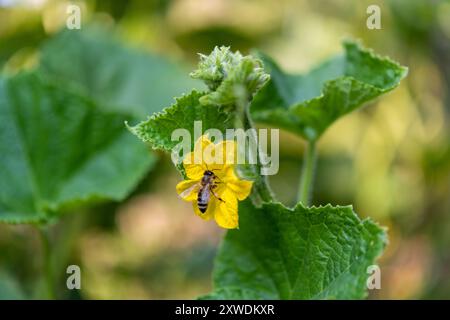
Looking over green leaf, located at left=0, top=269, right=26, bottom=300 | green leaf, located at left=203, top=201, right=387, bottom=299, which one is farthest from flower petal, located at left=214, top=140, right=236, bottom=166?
green leaf, located at left=0, top=269, right=26, bottom=300

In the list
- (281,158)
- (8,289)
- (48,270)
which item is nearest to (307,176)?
(48,270)

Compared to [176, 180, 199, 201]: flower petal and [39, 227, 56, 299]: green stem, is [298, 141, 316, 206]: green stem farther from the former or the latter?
[39, 227, 56, 299]: green stem

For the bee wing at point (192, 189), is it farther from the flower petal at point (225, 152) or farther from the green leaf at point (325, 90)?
the green leaf at point (325, 90)

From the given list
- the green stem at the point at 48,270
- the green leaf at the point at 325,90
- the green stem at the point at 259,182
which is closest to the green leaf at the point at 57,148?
the green stem at the point at 48,270

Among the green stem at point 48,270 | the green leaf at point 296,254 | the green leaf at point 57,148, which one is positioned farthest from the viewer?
the green leaf at point 57,148
